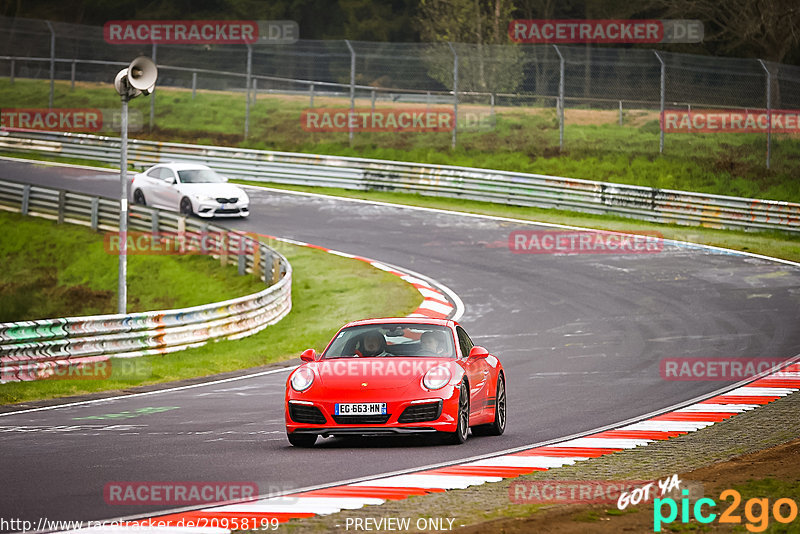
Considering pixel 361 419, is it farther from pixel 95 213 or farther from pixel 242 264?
pixel 95 213

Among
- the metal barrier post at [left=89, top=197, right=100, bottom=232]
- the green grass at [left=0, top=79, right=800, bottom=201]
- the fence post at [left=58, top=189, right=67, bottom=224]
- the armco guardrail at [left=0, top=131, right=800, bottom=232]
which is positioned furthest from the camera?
the green grass at [left=0, top=79, right=800, bottom=201]

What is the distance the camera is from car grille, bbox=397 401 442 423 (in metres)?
10.2

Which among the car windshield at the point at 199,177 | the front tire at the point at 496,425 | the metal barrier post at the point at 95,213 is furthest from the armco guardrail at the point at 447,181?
the front tire at the point at 496,425

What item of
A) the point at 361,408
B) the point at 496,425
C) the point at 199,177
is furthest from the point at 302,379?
the point at 199,177

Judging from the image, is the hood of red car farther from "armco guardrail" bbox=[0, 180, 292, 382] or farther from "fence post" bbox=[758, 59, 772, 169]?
"fence post" bbox=[758, 59, 772, 169]

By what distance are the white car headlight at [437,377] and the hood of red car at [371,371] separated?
60 millimetres

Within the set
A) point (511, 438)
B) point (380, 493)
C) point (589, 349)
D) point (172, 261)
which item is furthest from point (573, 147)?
point (380, 493)

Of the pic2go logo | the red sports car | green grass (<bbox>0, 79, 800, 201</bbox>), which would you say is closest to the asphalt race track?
the red sports car

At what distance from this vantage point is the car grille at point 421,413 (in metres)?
10.2

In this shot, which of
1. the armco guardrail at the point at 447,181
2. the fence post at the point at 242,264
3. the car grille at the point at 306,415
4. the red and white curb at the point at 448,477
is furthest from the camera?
the armco guardrail at the point at 447,181

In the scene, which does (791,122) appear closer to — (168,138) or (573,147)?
(573,147)

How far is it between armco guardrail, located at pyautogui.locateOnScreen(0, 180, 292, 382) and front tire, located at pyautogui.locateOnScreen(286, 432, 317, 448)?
6194 millimetres

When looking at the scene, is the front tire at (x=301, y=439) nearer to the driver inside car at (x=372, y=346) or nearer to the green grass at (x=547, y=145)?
the driver inside car at (x=372, y=346)

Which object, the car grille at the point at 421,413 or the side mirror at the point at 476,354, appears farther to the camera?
the side mirror at the point at 476,354
